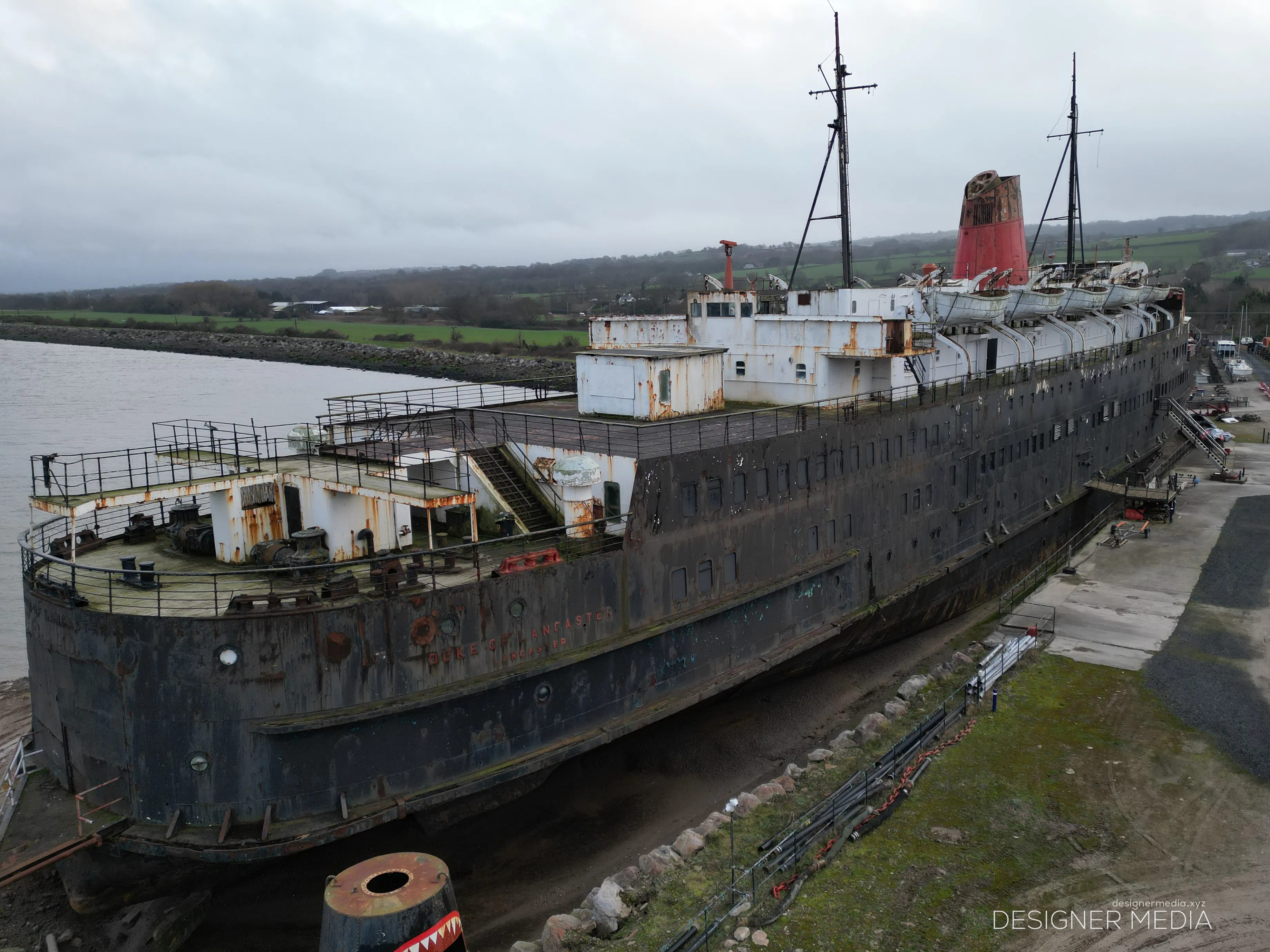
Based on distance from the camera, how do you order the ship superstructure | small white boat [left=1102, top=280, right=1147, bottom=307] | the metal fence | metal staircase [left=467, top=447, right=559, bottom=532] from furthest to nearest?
small white boat [left=1102, top=280, right=1147, bottom=307] → metal staircase [left=467, top=447, right=559, bottom=532] → the metal fence → the ship superstructure

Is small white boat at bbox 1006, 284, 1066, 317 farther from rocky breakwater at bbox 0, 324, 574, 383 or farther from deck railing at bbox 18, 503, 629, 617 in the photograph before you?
rocky breakwater at bbox 0, 324, 574, 383

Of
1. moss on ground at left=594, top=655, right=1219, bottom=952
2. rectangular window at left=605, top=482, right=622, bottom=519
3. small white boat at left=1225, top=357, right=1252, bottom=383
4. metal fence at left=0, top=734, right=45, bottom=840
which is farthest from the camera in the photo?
small white boat at left=1225, top=357, right=1252, bottom=383

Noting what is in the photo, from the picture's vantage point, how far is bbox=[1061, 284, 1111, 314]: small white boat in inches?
1110

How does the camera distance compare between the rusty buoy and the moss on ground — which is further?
the moss on ground

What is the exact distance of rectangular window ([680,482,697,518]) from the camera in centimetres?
1305

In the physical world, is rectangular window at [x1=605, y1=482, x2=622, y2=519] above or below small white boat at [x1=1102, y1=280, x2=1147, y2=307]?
below

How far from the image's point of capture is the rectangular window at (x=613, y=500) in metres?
13.3

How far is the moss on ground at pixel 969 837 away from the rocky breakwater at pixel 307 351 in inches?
1962

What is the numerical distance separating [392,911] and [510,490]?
24.6 feet

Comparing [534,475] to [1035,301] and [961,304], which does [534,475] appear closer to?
[961,304]

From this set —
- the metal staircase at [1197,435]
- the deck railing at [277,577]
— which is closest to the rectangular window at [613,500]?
the deck railing at [277,577]

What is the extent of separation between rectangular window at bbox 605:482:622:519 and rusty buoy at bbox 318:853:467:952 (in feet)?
21.3

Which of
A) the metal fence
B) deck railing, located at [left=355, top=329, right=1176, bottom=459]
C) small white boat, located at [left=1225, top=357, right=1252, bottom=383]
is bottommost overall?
the metal fence

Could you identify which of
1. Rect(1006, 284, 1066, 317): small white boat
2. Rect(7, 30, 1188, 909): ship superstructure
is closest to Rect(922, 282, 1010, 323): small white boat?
Rect(7, 30, 1188, 909): ship superstructure
